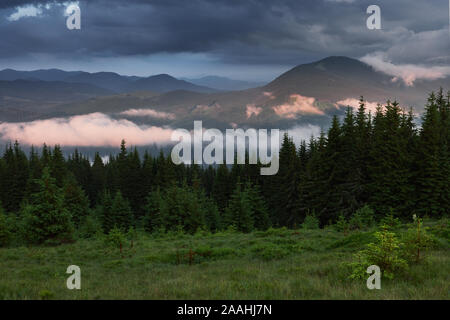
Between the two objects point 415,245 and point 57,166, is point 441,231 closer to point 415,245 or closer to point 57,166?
Result: point 415,245

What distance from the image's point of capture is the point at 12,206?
73.3 meters

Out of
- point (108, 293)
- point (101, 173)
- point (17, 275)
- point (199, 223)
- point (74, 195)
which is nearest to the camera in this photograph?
point (108, 293)

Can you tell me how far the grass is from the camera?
347 inches

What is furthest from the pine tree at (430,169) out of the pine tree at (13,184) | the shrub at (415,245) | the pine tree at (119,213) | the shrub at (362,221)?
the pine tree at (13,184)

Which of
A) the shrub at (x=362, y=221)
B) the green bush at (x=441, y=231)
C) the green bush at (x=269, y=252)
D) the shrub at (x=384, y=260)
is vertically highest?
the shrub at (x=384, y=260)

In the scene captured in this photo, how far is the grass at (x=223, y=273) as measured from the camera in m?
8.82

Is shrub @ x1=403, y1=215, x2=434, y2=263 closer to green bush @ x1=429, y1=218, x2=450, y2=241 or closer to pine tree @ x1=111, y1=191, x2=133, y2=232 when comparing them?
green bush @ x1=429, y1=218, x2=450, y2=241

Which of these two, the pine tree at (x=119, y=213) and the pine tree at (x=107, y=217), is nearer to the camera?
the pine tree at (x=119, y=213)

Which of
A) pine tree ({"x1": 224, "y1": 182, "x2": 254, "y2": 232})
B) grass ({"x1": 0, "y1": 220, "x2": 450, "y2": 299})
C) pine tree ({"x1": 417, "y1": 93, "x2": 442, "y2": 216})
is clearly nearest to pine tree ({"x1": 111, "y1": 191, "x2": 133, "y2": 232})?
pine tree ({"x1": 224, "y1": 182, "x2": 254, "y2": 232})

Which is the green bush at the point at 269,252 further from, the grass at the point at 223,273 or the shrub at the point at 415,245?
the shrub at the point at 415,245

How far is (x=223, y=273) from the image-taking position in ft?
39.8
